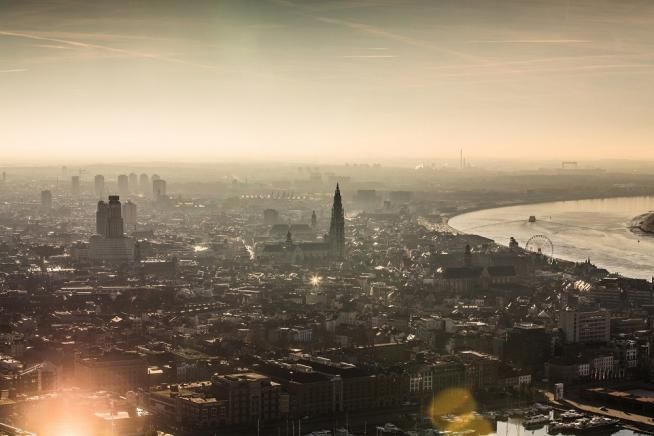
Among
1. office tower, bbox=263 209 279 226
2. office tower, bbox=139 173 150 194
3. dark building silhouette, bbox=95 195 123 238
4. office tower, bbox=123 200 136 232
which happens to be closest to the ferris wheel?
office tower, bbox=263 209 279 226

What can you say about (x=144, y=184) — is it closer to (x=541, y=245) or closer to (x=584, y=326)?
(x=541, y=245)

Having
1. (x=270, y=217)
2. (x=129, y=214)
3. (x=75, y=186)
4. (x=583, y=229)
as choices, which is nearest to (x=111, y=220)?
(x=129, y=214)

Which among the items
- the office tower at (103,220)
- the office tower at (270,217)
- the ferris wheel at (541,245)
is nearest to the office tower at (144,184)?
the office tower at (270,217)

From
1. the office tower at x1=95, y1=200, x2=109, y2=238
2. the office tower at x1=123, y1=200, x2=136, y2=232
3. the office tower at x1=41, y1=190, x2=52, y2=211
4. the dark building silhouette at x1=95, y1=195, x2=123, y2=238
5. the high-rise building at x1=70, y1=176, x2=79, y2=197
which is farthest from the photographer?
the high-rise building at x1=70, y1=176, x2=79, y2=197

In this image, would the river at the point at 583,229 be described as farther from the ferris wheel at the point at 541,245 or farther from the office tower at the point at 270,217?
the office tower at the point at 270,217

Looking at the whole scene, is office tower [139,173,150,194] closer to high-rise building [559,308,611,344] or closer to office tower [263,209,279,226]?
office tower [263,209,279,226]

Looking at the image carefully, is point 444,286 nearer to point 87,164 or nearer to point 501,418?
point 501,418
